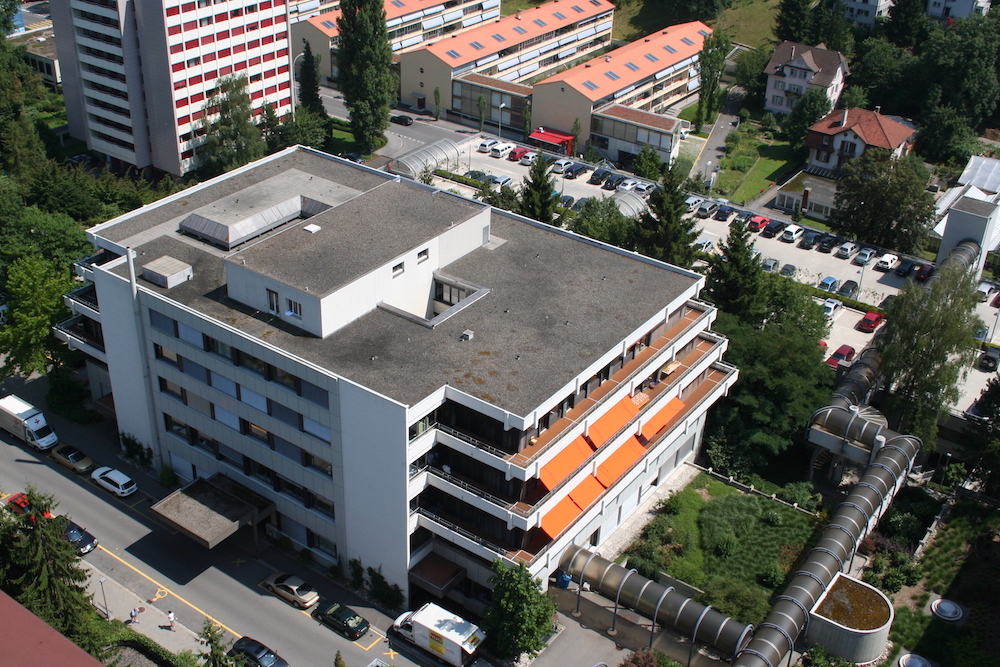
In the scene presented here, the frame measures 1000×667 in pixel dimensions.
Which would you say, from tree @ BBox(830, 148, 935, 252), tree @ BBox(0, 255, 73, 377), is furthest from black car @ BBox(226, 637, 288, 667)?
tree @ BBox(830, 148, 935, 252)

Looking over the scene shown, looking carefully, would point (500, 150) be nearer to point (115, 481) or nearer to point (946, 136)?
point (946, 136)

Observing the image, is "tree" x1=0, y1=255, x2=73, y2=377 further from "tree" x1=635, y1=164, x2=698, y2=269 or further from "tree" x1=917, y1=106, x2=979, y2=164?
"tree" x1=917, y1=106, x2=979, y2=164

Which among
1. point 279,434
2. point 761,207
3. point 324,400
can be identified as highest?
point 324,400

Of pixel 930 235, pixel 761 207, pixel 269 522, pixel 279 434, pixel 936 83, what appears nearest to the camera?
pixel 279 434

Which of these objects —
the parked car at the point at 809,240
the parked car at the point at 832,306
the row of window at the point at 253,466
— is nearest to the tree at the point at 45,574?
the row of window at the point at 253,466

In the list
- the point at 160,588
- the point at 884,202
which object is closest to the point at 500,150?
the point at 884,202

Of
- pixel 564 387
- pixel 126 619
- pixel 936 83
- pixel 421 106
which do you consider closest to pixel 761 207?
pixel 936 83

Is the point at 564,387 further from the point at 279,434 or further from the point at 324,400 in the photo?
the point at 279,434
